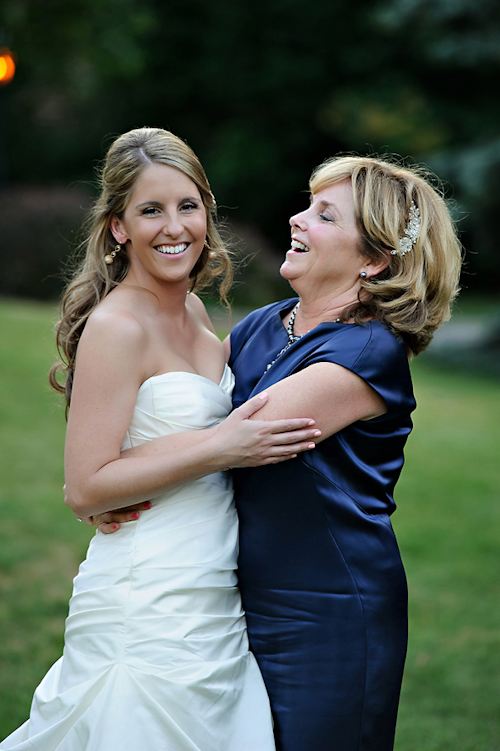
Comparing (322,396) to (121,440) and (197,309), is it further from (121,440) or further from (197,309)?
(197,309)

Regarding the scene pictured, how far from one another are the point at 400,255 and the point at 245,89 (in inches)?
996

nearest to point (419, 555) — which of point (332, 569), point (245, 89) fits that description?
point (332, 569)

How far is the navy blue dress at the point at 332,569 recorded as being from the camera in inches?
103

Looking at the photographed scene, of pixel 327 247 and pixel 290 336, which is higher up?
pixel 327 247

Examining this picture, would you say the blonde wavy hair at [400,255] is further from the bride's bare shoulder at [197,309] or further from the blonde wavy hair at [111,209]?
the bride's bare shoulder at [197,309]

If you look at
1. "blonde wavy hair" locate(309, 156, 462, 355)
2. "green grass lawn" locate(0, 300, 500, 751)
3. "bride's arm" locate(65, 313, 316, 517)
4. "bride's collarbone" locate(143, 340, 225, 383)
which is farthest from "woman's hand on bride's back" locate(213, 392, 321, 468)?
"green grass lawn" locate(0, 300, 500, 751)

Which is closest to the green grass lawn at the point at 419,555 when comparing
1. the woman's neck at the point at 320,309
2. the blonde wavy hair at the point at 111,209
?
the blonde wavy hair at the point at 111,209

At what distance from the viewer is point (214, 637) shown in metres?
2.60

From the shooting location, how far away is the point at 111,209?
9.34ft

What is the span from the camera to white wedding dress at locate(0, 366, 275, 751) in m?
2.49

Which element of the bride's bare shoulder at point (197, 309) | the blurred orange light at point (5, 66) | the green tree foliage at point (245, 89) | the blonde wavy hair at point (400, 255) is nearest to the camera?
the blonde wavy hair at point (400, 255)

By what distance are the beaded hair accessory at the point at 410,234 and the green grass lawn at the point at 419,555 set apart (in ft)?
4.91

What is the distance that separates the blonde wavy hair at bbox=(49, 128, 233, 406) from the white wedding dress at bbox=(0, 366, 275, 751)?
444mm

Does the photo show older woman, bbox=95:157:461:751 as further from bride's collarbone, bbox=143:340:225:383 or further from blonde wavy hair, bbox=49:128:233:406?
blonde wavy hair, bbox=49:128:233:406
